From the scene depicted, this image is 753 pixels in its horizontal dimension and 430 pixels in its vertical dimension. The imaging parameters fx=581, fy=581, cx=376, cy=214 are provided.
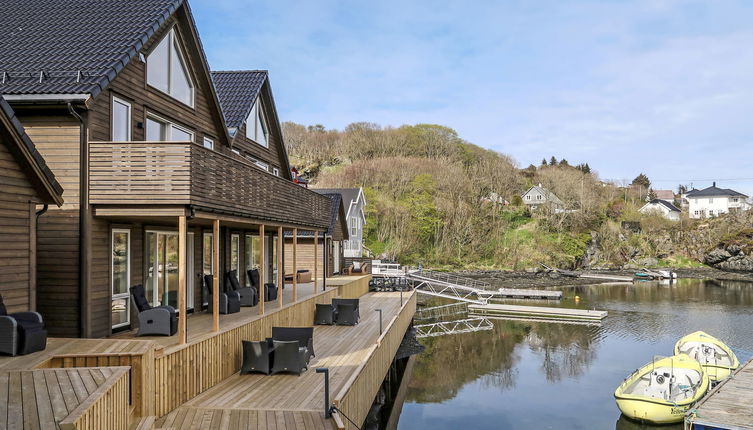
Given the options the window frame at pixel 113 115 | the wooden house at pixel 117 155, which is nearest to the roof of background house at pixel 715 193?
the wooden house at pixel 117 155

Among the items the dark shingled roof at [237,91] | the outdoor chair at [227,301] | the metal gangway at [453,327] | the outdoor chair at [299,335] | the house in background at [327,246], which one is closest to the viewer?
the outdoor chair at [299,335]

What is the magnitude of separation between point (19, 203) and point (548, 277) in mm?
56240

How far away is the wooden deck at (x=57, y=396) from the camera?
4.57 m

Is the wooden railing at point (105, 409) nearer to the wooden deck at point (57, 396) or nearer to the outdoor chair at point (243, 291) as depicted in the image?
the wooden deck at point (57, 396)

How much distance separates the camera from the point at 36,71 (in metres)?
9.96

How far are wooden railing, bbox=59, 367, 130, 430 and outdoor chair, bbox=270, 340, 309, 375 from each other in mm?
4079

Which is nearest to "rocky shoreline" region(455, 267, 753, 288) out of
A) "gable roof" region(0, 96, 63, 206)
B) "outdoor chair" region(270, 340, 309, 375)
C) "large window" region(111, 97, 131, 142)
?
"outdoor chair" region(270, 340, 309, 375)

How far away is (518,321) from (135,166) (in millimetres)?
27837

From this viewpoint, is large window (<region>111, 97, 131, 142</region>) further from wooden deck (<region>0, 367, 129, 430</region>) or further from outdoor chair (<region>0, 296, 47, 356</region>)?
wooden deck (<region>0, 367, 129, 430</region>)

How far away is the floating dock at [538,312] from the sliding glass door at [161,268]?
25.9 m

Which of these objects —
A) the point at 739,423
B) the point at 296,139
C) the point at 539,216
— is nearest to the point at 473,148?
the point at 539,216

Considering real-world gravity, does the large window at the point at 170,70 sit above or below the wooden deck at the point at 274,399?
above

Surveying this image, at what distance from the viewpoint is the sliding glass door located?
11883 millimetres

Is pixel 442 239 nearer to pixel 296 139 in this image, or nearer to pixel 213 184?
pixel 296 139
